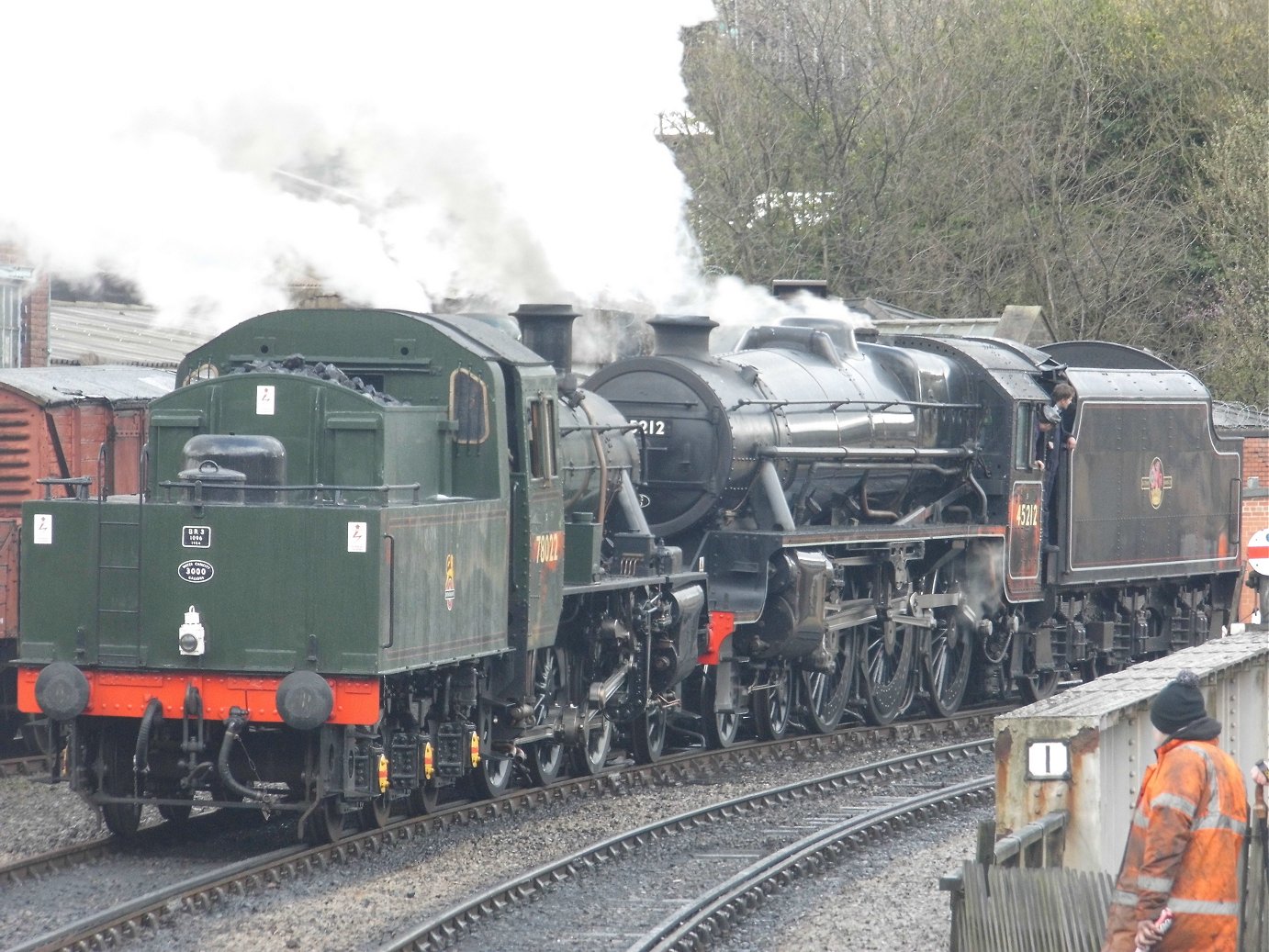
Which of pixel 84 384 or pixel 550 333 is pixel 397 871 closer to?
pixel 550 333

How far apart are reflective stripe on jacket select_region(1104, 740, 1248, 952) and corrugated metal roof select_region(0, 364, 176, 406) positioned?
9.57m

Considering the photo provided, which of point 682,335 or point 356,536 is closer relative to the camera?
point 356,536

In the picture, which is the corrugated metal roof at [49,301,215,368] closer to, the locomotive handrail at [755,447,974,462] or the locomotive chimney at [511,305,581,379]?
the locomotive handrail at [755,447,974,462]

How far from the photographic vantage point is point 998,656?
55.1 feet

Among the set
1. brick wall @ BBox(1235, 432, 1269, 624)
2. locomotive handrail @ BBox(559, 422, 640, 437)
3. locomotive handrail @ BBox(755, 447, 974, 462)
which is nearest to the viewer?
locomotive handrail @ BBox(559, 422, 640, 437)

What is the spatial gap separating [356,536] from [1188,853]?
4.63 m

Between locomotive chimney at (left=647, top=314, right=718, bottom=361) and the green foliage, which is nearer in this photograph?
locomotive chimney at (left=647, top=314, right=718, bottom=361)

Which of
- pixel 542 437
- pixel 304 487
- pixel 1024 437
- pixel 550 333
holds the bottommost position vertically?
pixel 304 487

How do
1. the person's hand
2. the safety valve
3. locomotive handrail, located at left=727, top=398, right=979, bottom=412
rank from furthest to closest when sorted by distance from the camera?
locomotive handrail, located at left=727, top=398, right=979, bottom=412
the safety valve
the person's hand

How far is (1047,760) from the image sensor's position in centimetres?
654

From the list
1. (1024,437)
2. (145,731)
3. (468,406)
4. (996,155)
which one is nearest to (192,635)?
(145,731)

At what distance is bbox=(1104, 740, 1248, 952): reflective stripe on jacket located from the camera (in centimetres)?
543

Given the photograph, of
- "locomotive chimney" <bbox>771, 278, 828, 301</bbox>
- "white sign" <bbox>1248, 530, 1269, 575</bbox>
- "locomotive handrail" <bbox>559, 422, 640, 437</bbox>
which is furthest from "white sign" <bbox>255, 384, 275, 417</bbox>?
"white sign" <bbox>1248, 530, 1269, 575</bbox>

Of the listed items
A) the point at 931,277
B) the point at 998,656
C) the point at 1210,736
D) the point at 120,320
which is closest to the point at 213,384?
the point at 1210,736
